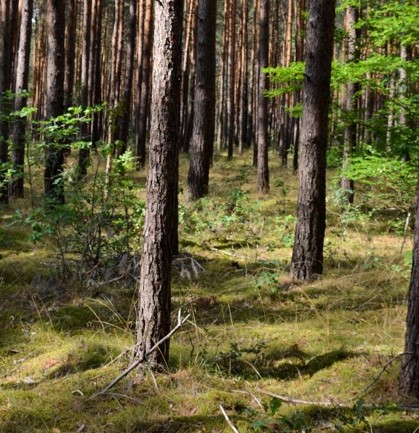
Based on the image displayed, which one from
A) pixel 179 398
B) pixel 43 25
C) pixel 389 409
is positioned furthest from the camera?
pixel 43 25

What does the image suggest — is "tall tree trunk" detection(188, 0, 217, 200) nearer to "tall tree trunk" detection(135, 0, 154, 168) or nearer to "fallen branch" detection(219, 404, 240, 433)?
"tall tree trunk" detection(135, 0, 154, 168)

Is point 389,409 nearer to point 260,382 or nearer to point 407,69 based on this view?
point 260,382

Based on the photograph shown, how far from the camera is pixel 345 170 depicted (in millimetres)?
8266

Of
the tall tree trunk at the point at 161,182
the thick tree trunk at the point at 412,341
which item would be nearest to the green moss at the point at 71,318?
the tall tree trunk at the point at 161,182

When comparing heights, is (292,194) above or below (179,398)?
above

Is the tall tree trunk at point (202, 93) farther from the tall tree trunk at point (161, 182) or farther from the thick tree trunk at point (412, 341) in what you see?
the thick tree trunk at point (412, 341)

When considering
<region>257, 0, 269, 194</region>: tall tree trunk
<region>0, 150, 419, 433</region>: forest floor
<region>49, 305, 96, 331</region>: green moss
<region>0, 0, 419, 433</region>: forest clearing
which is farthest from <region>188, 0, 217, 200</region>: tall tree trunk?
<region>49, 305, 96, 331</region>: green moss

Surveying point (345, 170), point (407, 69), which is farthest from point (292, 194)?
point (407, 69)

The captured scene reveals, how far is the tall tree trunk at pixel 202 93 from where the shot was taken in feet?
35.1

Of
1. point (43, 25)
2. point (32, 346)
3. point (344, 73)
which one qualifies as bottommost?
point (32, 346)

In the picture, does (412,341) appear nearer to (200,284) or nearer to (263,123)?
(200,284)

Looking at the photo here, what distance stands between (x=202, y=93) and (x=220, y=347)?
7393 millimetres

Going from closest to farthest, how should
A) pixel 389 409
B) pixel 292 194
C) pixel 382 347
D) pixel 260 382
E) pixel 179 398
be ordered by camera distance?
1. pixel 389 409
2. pixel 179 398
3. pixel 260 382
4. pixel 382 347
5. pixel 292 194

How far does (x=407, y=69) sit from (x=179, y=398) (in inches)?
251
